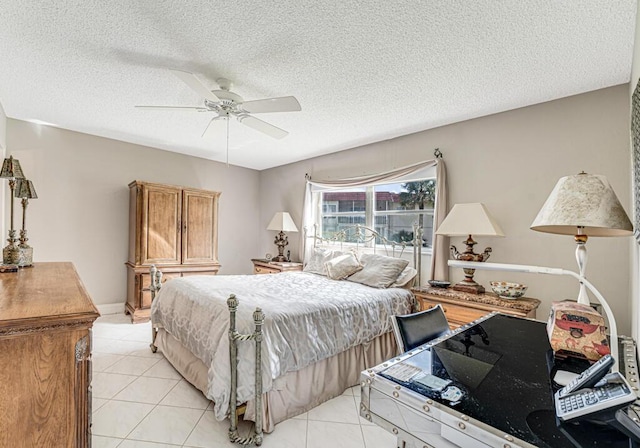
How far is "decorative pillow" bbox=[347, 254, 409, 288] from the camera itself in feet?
11.2

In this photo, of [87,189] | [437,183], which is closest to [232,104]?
[437,183]

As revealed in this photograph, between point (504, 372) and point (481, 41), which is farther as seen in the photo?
point (481, 41)

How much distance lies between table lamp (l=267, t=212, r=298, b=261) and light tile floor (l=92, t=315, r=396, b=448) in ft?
8.74

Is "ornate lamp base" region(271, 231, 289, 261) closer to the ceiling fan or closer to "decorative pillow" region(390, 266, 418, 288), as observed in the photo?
"decorative pillow" region(390, 266, 418, 288)

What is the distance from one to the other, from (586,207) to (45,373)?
2064 mm

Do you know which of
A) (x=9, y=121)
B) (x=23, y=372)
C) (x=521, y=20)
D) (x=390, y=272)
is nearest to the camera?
(x=23, y=372)

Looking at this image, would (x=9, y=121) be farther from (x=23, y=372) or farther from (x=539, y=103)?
(x=539, y=103)

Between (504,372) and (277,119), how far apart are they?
3132 mm

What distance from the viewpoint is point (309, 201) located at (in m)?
5.28

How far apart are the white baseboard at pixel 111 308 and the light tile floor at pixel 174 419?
180 cm

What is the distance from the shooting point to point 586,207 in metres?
1.15

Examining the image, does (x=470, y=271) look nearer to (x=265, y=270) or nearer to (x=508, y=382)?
(x=508, y=382)

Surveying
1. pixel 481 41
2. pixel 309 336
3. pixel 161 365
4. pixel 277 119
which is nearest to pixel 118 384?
pixel 161 365

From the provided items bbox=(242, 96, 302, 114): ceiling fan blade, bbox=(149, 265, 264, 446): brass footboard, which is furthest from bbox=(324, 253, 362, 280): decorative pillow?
bbox=(242, 96, 302, 114): ceiling fan blade
